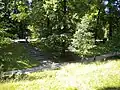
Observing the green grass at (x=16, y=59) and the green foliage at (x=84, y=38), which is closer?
the green grass at (x=16, y=59)

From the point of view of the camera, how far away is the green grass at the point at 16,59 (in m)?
26.9

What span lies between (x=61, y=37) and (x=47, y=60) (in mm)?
3781

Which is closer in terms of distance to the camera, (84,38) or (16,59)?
(84,38)

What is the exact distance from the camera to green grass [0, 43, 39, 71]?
2686 cm

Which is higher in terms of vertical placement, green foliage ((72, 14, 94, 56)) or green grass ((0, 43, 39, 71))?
green foliage ((72, 14, 94, 56))

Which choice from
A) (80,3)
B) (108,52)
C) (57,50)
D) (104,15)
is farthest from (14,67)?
(104,15)

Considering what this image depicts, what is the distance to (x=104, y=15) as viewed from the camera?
136 ft

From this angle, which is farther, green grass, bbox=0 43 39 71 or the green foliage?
the green foliage

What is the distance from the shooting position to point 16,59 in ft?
96.8

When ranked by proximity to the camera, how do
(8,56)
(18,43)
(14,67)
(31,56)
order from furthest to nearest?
1. (18,43)
2. (31,56)
3. (8,56)
4. (14,67)

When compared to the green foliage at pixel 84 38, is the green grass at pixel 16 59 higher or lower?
lower

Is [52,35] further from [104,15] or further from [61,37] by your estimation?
[104,15]

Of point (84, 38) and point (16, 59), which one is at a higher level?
point (84, 38)

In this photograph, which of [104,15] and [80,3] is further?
[104,15]
